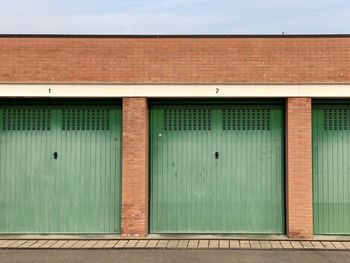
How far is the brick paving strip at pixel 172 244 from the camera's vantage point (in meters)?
11.2

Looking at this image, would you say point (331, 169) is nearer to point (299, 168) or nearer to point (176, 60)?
point (299, 168)

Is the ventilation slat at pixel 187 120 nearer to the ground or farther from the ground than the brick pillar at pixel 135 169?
farther from the ground

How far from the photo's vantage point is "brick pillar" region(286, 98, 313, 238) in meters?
12.0

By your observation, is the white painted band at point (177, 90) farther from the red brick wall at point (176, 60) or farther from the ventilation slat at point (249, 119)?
the ventilation slat at point (249, 119)

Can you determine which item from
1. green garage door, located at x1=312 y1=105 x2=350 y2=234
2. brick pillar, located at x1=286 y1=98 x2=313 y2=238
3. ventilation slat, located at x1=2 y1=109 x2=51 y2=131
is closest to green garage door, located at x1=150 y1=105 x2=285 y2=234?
brick pillar, located at x1=286 y1=98 x2=313 y2=238

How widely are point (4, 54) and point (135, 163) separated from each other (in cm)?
392

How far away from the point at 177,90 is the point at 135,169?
6.59 feet

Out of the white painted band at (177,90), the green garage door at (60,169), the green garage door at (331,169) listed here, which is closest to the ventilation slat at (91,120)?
the green garage door at (60,169)

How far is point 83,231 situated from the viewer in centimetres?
1255

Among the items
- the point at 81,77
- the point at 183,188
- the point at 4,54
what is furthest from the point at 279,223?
the point at 4,54

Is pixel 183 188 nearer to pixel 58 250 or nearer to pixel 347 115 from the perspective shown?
pixel 58 250

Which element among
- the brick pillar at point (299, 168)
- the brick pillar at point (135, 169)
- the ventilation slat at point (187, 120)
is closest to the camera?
the brick pillar at point (299, 168)

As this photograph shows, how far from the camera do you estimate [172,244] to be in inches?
452
